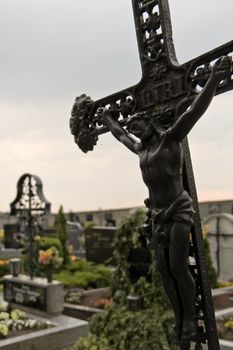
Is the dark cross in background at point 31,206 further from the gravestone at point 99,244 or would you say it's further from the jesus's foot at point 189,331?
the jesus's foot at point 189,331

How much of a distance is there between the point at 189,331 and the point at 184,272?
0.35 metres

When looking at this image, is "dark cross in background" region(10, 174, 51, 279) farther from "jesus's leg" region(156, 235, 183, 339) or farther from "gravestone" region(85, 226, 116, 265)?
"jesus's leg" region(156, 235, 183, 339)

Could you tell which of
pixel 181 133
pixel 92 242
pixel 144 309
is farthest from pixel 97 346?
pixel 92 242

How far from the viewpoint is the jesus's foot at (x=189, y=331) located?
103 inches

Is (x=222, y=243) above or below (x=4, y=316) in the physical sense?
above

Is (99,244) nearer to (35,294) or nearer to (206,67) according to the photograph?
(35,294)

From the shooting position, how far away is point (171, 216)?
8.25 ft

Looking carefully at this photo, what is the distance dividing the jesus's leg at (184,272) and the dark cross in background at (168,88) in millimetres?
101

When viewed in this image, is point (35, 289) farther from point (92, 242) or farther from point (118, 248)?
point (92, 242)

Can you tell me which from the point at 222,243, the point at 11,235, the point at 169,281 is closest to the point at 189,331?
the point at 169,281

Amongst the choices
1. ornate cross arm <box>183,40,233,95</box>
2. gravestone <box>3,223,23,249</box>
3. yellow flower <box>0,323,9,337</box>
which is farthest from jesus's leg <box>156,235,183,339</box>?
gravestone <box>3,223,23,249</box>

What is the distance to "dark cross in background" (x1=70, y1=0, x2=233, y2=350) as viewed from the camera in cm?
269

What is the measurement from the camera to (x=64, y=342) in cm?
805

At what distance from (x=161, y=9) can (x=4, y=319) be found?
711 centimetres
